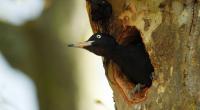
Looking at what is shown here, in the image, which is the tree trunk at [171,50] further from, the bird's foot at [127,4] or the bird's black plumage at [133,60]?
the bird's black plumage at [133,60]

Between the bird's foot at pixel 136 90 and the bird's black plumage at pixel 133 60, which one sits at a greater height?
the bird's black plumage at pixel 133 60

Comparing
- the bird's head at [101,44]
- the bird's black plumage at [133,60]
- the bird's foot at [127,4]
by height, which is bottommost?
the bird's black plumage at [133,60]

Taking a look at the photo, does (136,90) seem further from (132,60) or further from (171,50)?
(171,50)

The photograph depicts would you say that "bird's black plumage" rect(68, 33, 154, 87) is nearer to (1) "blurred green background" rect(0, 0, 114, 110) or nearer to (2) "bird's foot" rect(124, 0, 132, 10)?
(2) "bird's foot" rect(124, 0, 132, 10)

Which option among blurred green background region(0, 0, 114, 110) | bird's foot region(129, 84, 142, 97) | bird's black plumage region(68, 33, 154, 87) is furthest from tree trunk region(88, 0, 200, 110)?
blurred green background region(0, 0, 114, 110)

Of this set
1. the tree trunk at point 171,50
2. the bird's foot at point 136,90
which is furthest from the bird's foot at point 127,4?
the bird's foot at point 136,90

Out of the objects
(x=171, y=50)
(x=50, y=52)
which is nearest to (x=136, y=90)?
(x=171, y=50)
